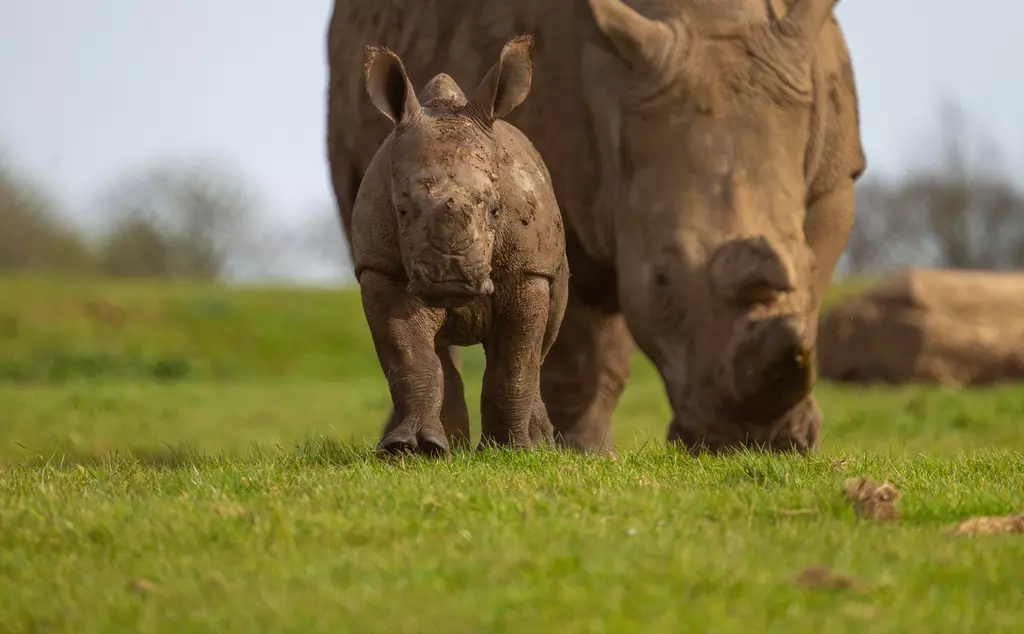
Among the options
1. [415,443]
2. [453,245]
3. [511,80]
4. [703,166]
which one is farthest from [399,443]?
[703,166]

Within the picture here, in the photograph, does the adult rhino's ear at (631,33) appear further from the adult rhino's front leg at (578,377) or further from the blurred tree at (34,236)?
the blurred tree at (34,236)

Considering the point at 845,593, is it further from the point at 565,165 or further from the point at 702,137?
the point at 565,165

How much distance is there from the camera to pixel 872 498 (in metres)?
4.36

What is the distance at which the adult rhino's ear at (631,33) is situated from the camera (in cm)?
670

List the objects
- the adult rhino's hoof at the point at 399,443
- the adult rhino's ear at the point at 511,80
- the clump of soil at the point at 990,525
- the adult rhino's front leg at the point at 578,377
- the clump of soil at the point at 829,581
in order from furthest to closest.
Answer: the adult rhino's front leg at the point at 578,377, the adult rhino's ear at the point at 511,80, the adult rhino's hoof at the point at 399,443, the clump of soil at the point at 990,525, the clump of soil at the point at 829,581

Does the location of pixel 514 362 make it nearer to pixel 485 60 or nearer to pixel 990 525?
pixel 990 525

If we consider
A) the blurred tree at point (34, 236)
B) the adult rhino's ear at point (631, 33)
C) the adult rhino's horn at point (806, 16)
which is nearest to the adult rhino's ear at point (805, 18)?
the adult rhino's horn at point (806, 16)

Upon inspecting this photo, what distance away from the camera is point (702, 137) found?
21.8 feet

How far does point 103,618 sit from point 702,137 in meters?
4.08

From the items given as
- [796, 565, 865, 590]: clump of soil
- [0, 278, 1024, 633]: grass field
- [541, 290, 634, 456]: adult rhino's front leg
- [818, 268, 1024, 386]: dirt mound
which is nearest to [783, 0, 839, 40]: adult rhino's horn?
[541, 290, 634, 456]: adult rhino's front leg

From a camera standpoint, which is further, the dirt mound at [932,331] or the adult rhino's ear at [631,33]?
the dirt mound at [932,331]

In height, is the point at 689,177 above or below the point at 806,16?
below

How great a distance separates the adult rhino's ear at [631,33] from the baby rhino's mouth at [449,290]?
7.07 feet

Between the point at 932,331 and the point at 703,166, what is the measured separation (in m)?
11.1
